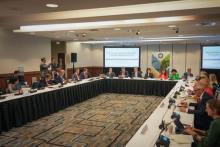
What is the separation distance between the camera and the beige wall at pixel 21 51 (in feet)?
27.0

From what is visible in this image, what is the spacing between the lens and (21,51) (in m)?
9.06

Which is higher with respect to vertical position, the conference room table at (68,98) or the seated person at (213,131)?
the seated person at (213,131)

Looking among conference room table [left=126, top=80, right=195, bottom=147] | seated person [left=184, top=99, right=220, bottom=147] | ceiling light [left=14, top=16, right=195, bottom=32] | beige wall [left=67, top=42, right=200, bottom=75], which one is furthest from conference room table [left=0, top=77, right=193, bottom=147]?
beige wall [left=67, top=42, right=200, bottom=75]

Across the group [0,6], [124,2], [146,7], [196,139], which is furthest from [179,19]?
[0,6]

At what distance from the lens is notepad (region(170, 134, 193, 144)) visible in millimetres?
2438

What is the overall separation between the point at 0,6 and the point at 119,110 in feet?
13.8

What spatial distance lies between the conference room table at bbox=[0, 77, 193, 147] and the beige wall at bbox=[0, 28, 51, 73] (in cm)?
273

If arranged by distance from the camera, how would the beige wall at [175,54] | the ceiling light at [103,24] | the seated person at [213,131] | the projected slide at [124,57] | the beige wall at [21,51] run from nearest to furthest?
1. the seated person at [213,131]
2. the ceiling light at [103,24]
3. the beige wall at [21,51]
4. the beige wall at [175,54]
5. the projected slide at [124,57]

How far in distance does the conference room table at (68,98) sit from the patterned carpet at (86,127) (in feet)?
0.71

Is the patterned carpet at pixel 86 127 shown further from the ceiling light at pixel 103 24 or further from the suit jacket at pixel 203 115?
the ceiling light at pixel 103 24

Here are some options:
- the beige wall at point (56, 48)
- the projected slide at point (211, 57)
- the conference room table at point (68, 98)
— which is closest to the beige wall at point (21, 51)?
the beige wall at point (56, 48)

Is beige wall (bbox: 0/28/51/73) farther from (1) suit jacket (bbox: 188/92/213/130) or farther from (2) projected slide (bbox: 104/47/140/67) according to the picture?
(1) suit jacket (bbox: 188/92/213/130)

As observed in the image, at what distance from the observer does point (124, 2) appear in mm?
3617

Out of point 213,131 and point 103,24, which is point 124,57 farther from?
point 213,131
